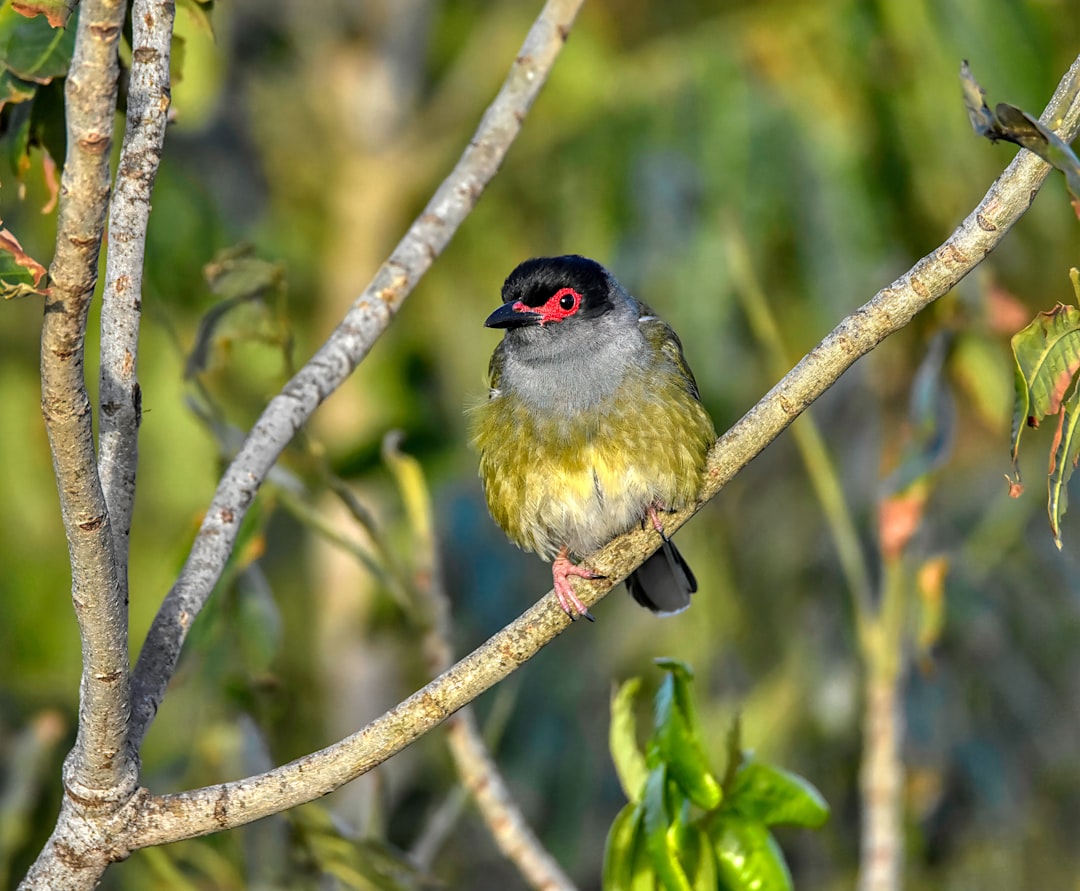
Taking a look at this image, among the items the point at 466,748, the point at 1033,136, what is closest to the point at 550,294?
the point at 466,748

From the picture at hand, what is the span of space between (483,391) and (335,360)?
1.05 m

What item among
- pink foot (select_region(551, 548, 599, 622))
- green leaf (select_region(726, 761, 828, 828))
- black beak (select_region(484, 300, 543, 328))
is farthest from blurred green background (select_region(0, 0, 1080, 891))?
green leaf (select_region(726, 761, 828, 828))

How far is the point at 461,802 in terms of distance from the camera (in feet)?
11.1

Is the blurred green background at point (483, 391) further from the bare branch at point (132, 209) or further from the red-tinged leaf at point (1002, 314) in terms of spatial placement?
the bare branch at point (132, 209)

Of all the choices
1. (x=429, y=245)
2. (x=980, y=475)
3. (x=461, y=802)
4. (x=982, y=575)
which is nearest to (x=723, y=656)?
(x=982, y=575)

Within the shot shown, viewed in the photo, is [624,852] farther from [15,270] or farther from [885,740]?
[15,270]

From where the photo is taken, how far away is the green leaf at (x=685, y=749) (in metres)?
2.49

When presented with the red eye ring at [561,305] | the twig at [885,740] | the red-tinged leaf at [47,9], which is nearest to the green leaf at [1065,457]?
the red-tinged leaf at [47,9]

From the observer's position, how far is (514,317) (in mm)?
3516

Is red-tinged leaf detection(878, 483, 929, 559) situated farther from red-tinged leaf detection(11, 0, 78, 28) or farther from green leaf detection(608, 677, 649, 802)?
red-tinged leaf detection(11, 0, 78, 28)

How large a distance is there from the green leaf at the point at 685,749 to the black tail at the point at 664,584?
0.90m

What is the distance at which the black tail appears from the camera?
3.47 m

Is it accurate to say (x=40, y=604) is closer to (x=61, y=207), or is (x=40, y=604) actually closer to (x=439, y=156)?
(x=439, y=156)

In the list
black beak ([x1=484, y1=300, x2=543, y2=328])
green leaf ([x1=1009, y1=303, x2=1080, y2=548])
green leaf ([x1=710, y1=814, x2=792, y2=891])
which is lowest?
green leaf ([x1=710, y1=814, x2=792, y2=891])
